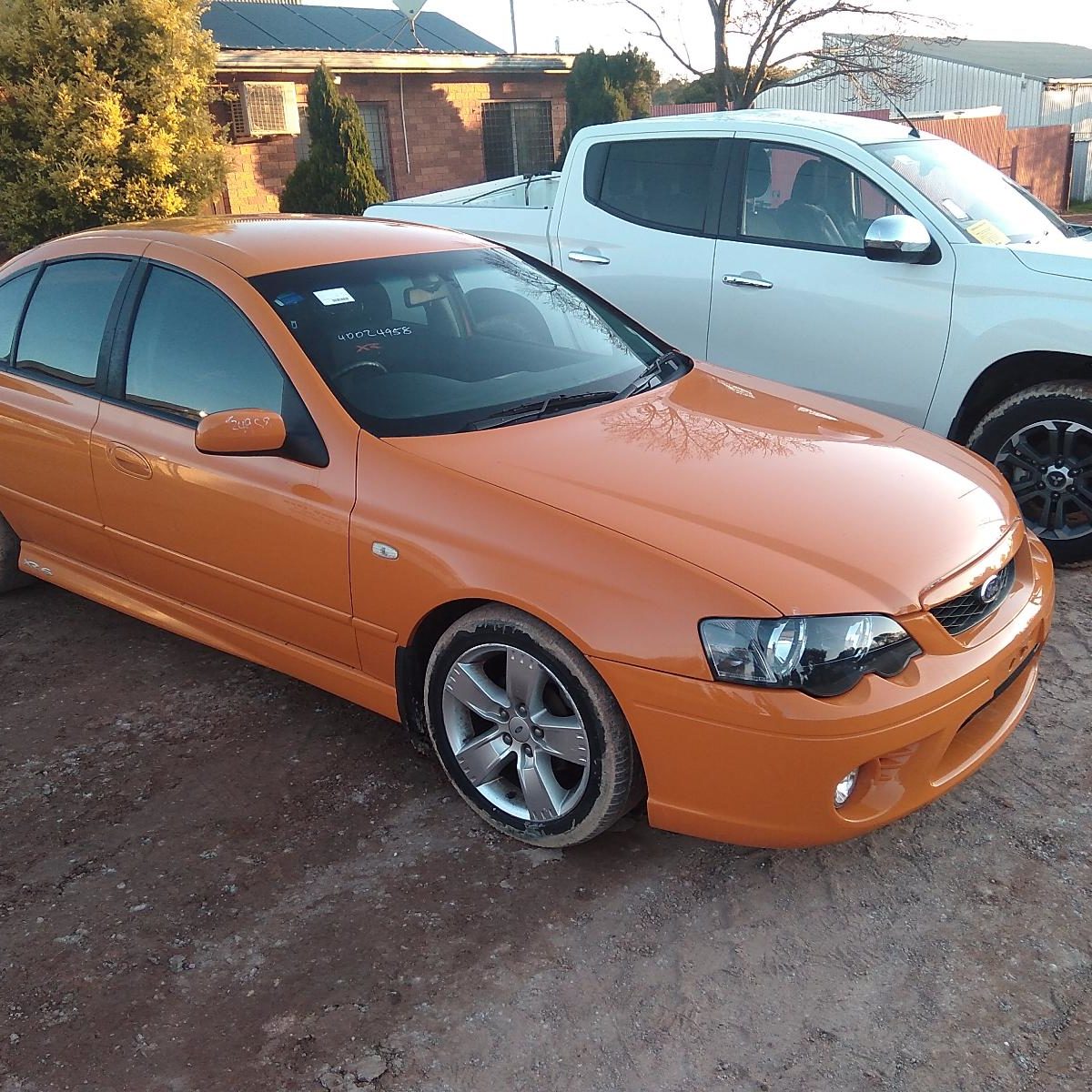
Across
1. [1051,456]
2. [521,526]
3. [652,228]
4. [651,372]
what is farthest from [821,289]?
[521,526]

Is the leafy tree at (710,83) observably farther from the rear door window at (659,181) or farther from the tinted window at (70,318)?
the tinted window at (70,318)

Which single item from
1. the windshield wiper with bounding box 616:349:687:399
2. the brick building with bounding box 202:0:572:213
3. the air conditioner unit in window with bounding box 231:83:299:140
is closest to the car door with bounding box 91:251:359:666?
the windshield wiper with bounding box 616:349:687:399

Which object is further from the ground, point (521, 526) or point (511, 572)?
point (521, 526)

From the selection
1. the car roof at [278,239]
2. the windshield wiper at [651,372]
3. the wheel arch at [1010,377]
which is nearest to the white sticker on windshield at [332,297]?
the car roof at [278,239]

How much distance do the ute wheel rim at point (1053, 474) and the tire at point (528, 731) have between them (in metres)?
2.78

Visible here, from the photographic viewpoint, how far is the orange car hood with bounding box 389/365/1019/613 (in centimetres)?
265

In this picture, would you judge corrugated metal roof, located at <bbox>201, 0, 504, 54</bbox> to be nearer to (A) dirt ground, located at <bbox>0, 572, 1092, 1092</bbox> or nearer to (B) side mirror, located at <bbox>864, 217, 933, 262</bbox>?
(B) side mirror, located at <bbox>864, 217, 933, 262</bbox>

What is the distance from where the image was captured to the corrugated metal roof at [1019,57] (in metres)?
34.9

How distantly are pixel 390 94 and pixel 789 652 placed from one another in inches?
648

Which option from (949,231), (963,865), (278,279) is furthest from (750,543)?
(949,231)

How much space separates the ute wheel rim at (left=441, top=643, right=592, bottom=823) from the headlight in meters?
0.44

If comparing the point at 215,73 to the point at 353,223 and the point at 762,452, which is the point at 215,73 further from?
the point at 762,452

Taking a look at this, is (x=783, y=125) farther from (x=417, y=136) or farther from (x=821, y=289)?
(x=417, y=136)

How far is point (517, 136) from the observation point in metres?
19.2
